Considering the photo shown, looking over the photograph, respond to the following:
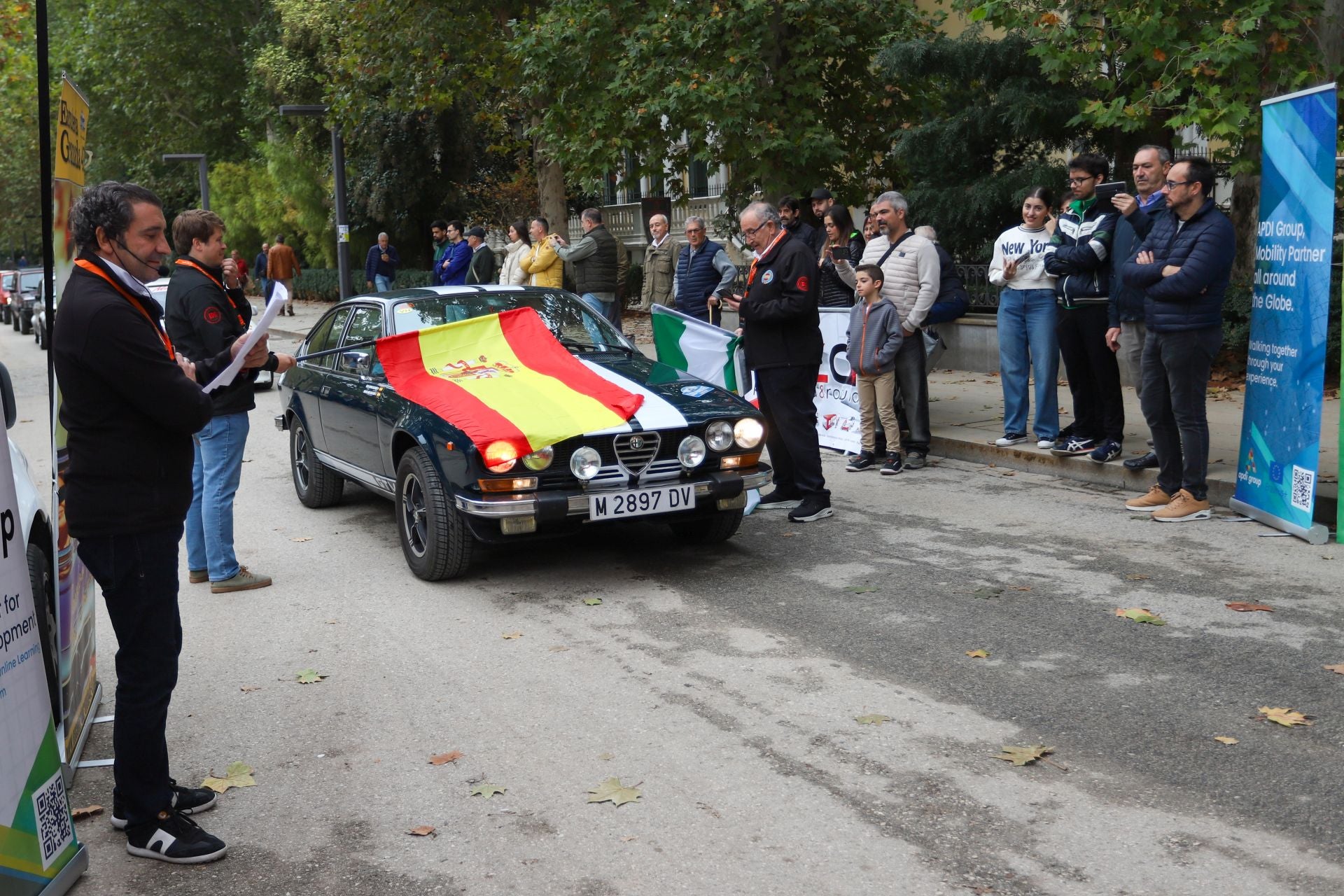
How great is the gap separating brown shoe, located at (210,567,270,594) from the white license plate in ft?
6.71

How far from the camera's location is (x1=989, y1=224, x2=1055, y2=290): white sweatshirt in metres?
10.2

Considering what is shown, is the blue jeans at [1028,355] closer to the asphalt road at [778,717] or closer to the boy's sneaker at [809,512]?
the asphalt road at [778,717]

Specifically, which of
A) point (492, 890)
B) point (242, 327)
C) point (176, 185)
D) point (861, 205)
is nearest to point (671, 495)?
point (242, 327)

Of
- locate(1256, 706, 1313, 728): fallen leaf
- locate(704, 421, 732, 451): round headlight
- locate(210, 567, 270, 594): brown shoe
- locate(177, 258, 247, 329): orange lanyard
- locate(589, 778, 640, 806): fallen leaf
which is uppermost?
locate(177, 258, 247, 329): orange lanyard

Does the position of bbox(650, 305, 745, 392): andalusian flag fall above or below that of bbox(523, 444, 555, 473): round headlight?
above

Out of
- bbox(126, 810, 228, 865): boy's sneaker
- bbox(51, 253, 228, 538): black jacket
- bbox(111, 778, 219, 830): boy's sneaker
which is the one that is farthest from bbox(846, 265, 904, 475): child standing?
bbox(126, 810, 228, 865): boy's sneaker

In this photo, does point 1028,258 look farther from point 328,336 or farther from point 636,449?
point 328,336

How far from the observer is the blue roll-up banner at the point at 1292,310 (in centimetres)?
738

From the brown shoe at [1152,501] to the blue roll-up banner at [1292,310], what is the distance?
532 millimetres

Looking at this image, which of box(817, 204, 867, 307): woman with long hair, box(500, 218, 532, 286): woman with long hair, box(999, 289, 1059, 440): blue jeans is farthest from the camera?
box(500, 218, 532, 286): woman with long hair

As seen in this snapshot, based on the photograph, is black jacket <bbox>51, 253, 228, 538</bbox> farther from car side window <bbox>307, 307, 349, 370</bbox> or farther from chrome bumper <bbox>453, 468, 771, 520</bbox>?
car side window <bbox>307, 307, 349, 370</bbox>

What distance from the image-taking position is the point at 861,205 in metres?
16.9

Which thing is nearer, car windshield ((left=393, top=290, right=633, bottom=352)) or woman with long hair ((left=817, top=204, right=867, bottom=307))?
car windshield ((left=393, top=290, right=633, bottom=352))

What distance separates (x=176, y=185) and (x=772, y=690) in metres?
52.2
